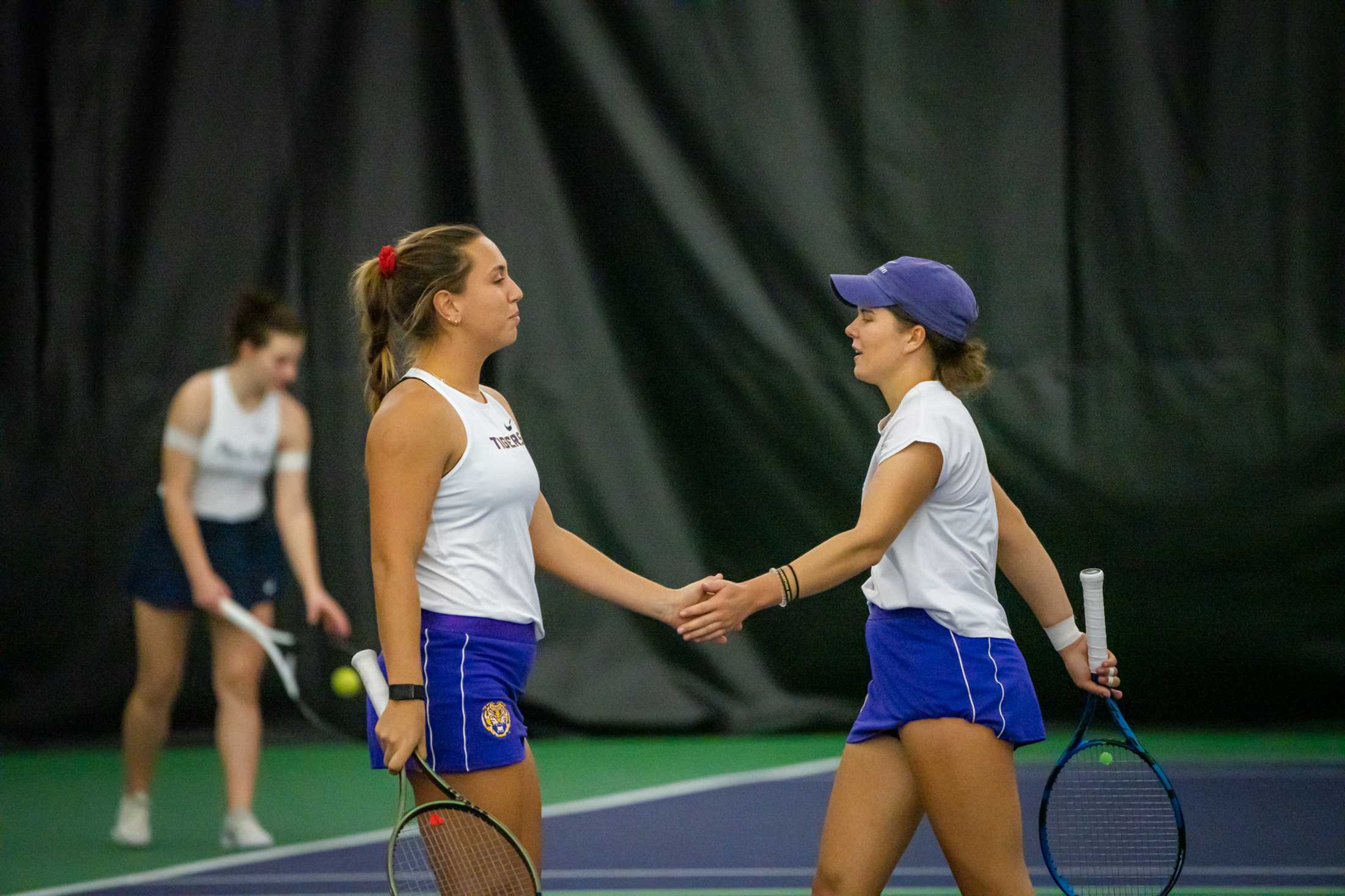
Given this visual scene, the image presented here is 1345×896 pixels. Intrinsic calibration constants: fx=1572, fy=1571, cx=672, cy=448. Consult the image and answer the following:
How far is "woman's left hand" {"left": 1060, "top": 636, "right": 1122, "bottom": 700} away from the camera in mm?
2783

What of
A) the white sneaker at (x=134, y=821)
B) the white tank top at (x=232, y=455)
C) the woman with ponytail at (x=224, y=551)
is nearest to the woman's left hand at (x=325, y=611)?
the woman with ponytail at (x=224, y=551)

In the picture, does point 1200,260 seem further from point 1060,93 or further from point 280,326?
point 280,326

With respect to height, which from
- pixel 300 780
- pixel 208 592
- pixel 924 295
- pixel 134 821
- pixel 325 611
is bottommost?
pixel 300 780

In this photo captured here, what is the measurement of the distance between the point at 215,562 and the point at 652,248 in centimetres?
235

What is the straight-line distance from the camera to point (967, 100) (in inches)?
242

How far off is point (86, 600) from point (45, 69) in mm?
2102

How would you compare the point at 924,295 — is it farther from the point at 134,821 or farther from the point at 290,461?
the point at 134,821

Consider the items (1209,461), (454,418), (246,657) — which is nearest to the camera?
(454,418)

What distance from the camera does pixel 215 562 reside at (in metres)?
4.58

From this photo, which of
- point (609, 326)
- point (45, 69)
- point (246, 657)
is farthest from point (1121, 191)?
point (45, 69)

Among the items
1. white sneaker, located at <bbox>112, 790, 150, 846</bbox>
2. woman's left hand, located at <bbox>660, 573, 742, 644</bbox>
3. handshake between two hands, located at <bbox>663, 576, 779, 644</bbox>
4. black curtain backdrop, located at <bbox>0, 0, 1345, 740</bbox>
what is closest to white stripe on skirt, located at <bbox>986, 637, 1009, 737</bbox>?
handshake between two hands, located at <bbox>663, 576, 779, 644</bbox>

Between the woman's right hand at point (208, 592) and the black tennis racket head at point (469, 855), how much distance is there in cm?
211

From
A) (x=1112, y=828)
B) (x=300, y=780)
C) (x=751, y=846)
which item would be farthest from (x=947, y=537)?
(x=300, y=780)

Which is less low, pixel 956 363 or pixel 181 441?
pixel 956 363
